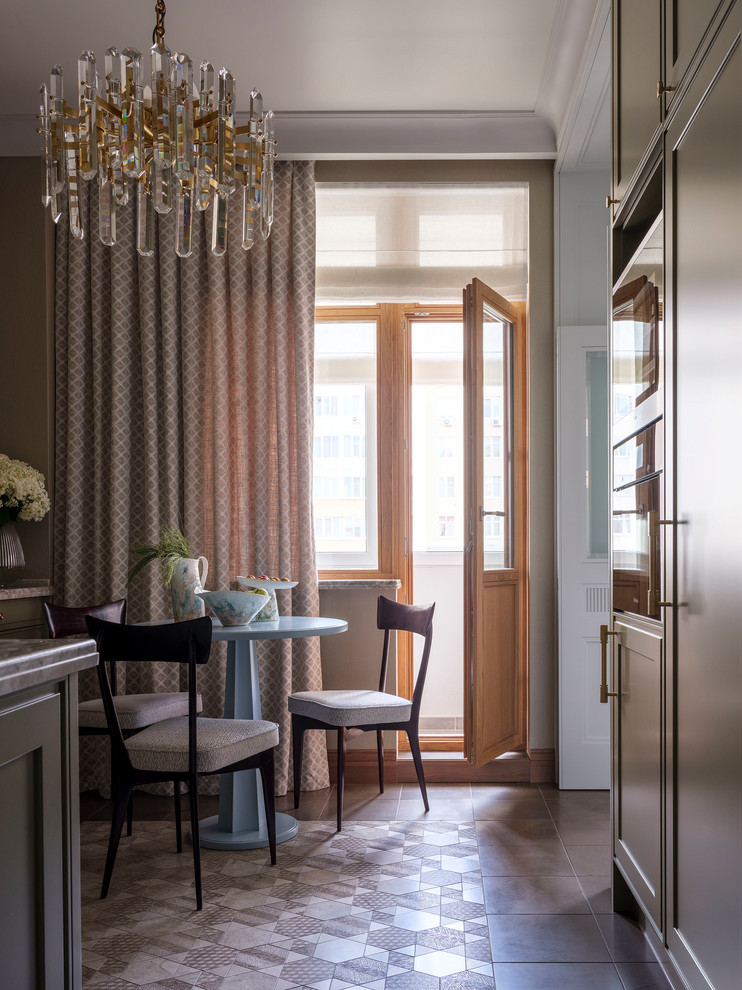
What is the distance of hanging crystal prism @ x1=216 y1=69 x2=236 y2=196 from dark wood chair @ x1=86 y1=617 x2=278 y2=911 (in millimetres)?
1317

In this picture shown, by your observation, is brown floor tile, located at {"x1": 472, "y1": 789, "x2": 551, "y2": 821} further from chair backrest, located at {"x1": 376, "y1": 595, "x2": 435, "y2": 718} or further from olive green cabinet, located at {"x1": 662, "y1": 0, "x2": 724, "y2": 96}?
olive green cabinet, located at {"x1": 662, "y1": 0, "x2": 724, "y2": 96}

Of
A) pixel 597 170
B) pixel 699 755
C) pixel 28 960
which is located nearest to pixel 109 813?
pixel 28 960

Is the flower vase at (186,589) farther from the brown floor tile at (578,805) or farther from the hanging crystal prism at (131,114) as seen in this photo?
the brown floor tile at (578,805)

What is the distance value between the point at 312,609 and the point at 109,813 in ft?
4.07

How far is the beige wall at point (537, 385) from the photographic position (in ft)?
13.6

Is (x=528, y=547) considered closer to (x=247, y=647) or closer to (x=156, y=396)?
(x=247, y=647)

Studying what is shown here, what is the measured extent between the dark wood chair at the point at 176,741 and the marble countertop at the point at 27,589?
0.91 metres

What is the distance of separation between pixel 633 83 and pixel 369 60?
151 cm

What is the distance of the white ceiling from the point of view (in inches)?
126

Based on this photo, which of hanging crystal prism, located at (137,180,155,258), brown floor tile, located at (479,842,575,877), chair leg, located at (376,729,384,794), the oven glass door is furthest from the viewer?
chair leg, located at (376,729,384,794)

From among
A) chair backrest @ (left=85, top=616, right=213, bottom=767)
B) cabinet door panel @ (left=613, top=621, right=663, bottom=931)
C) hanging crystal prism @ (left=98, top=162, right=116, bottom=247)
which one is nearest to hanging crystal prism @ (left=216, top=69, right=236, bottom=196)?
hanging crystal prism @ (left=98, top=162, right=116, bottom=247)

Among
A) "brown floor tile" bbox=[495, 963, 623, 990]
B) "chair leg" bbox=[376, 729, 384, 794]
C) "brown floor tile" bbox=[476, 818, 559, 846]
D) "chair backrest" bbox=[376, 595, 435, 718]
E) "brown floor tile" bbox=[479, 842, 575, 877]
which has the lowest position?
"brown floor tile" bbox=[476, 818, 559, 846]

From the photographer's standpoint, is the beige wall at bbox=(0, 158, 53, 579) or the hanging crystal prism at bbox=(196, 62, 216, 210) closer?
the hanging crystal prism at bbox=(196, 62, 216, 210)

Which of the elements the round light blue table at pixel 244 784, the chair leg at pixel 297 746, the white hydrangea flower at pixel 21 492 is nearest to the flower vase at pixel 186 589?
the round light blue table at pixel 244 784
